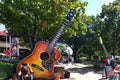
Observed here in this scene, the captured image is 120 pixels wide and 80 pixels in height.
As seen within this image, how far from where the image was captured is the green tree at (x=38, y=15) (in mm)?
31828

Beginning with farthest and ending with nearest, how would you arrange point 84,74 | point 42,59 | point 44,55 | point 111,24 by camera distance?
point 111,24 → point 84,74 → point 44,55 → point 42,59

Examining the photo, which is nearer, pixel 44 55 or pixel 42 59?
pixel 42 59

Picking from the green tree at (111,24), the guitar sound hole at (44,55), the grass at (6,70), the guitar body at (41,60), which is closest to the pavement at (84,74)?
the guitar body at (41,60)

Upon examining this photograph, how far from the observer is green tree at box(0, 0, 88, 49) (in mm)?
31828

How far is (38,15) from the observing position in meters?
32.4

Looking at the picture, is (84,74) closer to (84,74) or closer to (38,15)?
(84,74)

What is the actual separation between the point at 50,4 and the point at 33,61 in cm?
905

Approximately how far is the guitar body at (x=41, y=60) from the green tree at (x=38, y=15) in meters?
7.05

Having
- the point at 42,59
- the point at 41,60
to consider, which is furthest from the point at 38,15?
the point at 41,60

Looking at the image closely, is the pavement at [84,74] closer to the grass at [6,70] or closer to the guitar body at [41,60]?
the guitar body at [41,60]

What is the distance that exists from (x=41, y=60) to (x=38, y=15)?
8.64 metres

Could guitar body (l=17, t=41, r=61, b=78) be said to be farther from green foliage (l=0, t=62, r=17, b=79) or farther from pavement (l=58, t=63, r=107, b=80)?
pavement (l=58, t=63, r=107, b=80)

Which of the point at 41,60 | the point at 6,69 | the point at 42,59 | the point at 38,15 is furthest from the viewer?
the point at 38,15

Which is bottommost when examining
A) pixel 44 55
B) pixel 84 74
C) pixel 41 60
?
pixel 84 74
